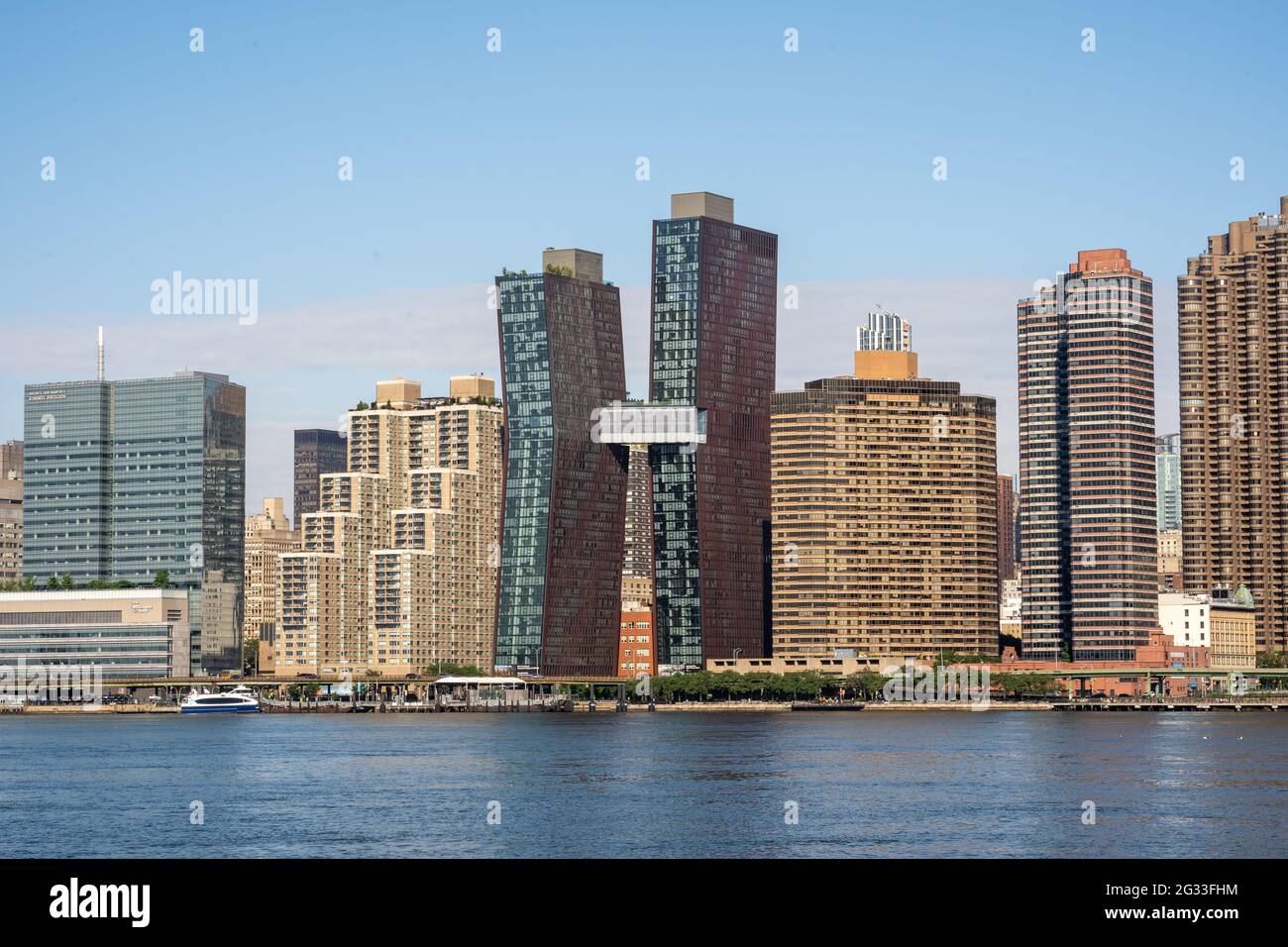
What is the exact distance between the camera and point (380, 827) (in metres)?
76.5

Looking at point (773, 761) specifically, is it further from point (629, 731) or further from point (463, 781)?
point (629, 731)

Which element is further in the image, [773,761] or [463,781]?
[773,761]
